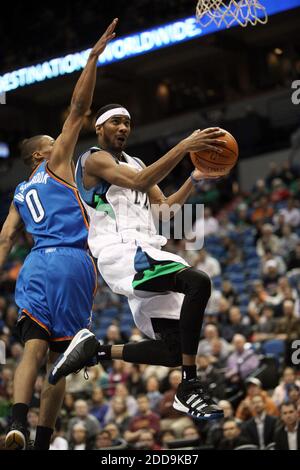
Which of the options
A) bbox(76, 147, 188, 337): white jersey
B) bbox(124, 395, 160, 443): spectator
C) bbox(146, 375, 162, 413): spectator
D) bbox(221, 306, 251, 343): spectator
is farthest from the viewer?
bbox(221, 306, 251, 343): spectator

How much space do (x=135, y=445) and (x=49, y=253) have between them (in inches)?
183

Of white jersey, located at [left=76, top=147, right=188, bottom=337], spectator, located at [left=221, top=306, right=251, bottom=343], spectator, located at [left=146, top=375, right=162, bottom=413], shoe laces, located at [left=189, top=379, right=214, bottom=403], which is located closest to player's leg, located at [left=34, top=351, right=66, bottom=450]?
white jersey, located at [left=76, top=147, right=188, bottom=337]

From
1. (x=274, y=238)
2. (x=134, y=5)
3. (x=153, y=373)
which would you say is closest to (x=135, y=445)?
(x=153, y=373)

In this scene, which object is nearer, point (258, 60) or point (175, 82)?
point (258, 60)

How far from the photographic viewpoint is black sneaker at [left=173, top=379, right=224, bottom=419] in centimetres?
507

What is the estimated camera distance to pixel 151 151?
20.1m

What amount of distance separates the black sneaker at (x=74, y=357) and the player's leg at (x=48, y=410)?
242 mm

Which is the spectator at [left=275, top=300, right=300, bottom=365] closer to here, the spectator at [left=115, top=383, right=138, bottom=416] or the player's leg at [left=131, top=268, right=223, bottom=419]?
the spectator at [left=115, top=383, right=138, bottom=416]

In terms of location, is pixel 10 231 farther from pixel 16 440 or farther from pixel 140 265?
pixel 16 440

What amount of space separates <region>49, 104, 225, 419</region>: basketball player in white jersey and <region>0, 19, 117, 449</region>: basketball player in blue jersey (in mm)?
121

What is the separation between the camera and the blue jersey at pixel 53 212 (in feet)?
18.3

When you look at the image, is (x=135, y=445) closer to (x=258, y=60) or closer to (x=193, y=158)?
(x=193, y=158)

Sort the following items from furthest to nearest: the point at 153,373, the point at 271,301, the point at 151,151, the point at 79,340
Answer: the point at 151,151, the point at 271,301, the point at 153,373, the point at 79,340

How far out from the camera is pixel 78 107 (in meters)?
5.39
